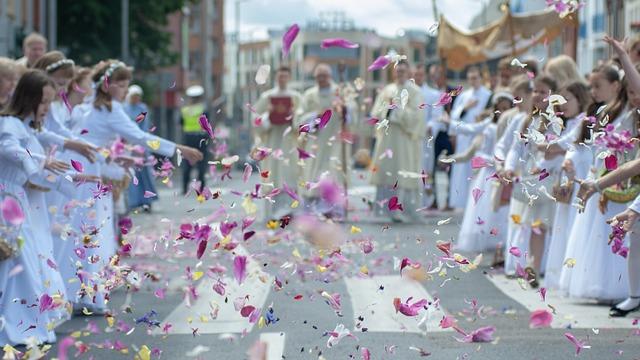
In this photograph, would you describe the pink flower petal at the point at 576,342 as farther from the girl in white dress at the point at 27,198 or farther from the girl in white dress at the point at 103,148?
the girl in white dress at the point at 103,148

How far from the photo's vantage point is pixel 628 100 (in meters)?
9.12

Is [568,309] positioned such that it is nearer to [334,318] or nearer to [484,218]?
[334,318]

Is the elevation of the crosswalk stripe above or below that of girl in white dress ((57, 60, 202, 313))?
below

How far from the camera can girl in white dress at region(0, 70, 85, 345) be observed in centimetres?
804

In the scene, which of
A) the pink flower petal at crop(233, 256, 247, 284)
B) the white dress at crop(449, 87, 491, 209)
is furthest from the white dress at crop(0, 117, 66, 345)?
the white dress at crop(449, 87, 491, 209)

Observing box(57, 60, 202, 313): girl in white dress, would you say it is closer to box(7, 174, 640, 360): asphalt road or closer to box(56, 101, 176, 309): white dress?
box(56, 101, 176, 309): white dress

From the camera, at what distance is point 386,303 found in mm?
10148

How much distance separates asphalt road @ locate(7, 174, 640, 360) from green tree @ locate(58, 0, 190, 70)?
29.7m

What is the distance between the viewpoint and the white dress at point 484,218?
13578mm

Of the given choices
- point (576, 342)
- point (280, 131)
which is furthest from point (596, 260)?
point (280, 131)

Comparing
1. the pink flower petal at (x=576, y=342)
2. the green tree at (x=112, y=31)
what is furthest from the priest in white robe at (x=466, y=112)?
the green tree at (x=112, y=31)

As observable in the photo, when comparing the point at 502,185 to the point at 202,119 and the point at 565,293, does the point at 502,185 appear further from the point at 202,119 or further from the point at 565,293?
the point at 202,119

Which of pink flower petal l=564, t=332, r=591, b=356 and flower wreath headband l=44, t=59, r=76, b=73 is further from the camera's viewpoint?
flower wreath headband l=44, t=59, r=76, b=73

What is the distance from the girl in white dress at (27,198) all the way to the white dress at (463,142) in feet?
35.2
